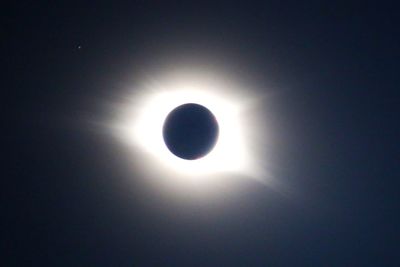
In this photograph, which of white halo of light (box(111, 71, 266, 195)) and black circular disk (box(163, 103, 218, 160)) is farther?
white halo of light (box(111, 71, 266, 195))

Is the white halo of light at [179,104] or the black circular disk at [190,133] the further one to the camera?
the white halo of light at [179,104]

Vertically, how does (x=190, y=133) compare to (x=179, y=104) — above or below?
below

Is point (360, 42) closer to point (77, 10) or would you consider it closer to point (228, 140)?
point (228, 140)

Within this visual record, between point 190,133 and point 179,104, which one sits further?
point 179,104

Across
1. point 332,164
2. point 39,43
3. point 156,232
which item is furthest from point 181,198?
point 39,43
